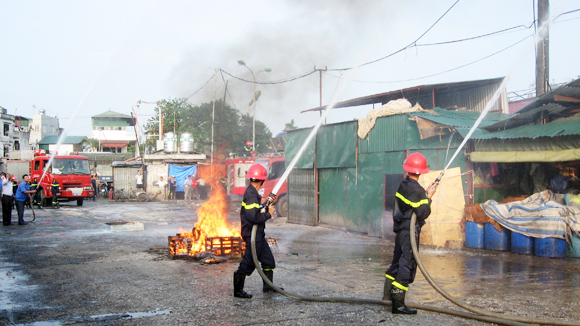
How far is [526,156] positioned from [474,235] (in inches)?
85.7

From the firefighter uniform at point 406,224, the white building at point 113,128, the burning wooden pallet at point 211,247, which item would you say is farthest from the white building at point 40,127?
the firefighter uniform at point 406,224

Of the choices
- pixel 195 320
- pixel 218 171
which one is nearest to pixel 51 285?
pixel 195 320

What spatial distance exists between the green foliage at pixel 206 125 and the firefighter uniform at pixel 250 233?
29777mm

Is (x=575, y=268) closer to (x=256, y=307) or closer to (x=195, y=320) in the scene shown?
(x=256, y=307)

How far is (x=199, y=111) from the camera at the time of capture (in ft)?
153

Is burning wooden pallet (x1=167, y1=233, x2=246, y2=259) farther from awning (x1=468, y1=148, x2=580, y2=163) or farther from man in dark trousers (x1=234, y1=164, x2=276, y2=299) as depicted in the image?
awning (x1=468, y1=148, x2=580, y2=163)

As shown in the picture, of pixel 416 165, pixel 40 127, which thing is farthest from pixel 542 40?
pixel 40 127

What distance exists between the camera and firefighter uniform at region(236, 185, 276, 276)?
6.62 metres

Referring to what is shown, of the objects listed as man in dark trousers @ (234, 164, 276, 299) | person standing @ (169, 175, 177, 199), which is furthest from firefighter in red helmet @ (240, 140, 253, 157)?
man in dark trousers @ (234, 164, 276, 299)

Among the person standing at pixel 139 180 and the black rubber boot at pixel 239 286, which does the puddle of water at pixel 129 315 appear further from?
the person standing at pixel 139 180

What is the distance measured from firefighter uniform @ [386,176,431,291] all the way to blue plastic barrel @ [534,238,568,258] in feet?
19.6

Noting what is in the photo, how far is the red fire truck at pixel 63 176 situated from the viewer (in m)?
26.5

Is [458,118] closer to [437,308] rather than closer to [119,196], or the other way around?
[437,308]

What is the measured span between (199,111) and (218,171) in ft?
47.7
